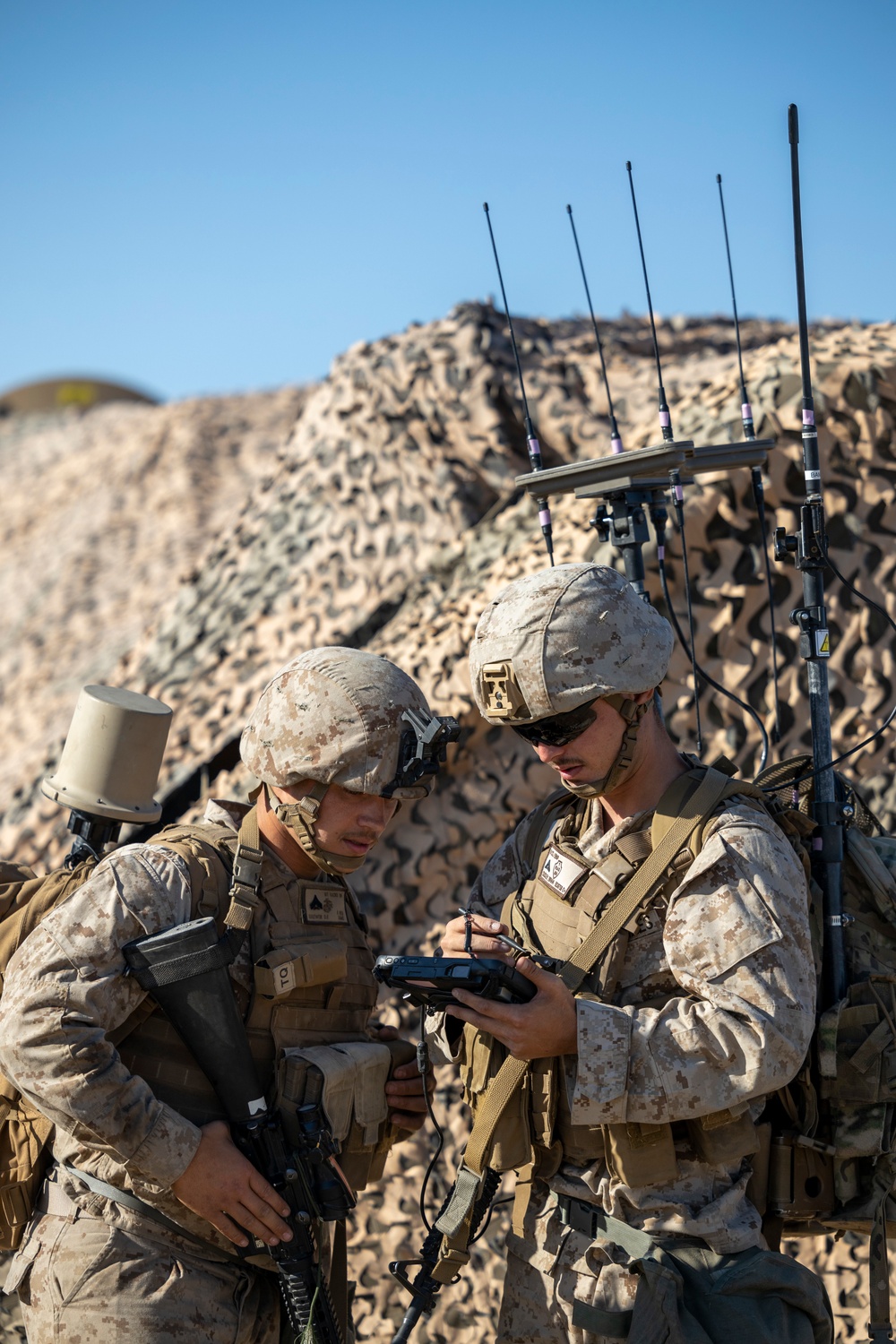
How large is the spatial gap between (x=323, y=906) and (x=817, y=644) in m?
1.44

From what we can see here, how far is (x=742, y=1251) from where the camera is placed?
2740 mm

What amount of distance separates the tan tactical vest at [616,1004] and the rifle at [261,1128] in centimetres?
38

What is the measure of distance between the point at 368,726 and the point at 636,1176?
113 centimetres

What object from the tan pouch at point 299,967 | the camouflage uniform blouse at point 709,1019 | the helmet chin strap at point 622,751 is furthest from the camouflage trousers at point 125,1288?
the helmet chin strap at point 622,751

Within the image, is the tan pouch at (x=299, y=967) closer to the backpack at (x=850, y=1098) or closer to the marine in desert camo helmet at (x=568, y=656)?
the marine in desert camo helmet at (x=568, y=656)

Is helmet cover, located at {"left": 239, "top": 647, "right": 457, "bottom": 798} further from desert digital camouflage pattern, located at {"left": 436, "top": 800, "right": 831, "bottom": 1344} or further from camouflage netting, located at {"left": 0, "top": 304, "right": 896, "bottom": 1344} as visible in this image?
camouflage netting, located at {"left": 0, "top": 304, "right": 896, "bottom": 1344}

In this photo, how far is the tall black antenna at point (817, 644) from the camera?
312 cm

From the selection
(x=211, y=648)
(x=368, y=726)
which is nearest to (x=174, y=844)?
(x=368, y=726)

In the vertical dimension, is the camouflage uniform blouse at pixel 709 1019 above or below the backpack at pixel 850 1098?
above

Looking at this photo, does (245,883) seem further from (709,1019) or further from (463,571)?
(463,571)

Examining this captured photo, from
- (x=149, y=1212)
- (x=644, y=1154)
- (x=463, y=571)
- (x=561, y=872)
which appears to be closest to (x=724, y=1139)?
(x=644, y=1154)

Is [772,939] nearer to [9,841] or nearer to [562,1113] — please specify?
[562,1113]

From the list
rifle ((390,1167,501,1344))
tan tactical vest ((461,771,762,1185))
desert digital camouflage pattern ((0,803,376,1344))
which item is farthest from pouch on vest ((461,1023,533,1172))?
desert digital camouflage pattern ((0,803,376,1344))

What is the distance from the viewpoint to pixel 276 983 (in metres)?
2.95
